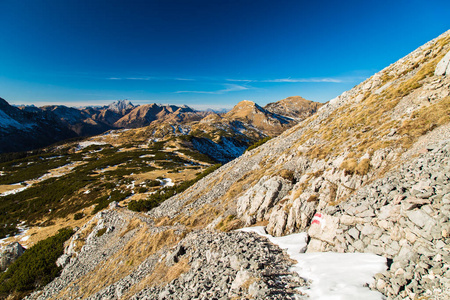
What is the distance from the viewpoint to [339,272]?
960 centimetres

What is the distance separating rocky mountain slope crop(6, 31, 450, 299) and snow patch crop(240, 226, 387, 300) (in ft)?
1.54

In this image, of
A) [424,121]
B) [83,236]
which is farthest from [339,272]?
[83,236]

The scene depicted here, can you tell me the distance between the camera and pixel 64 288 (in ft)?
78.1

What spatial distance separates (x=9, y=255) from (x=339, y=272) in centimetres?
5544

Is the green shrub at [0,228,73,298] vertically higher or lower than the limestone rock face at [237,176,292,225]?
lower

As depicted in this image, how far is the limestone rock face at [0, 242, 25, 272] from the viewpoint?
35312 mm

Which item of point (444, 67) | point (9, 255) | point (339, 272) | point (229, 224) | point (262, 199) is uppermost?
point (444, 67)

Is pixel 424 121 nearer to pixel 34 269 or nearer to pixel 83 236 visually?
pixel 83 236

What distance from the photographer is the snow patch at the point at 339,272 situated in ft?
26.9

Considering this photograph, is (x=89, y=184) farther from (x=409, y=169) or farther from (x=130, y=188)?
→ (x=409, y=169)

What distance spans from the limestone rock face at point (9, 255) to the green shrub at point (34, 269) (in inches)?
129

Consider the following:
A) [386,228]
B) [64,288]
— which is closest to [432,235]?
[386,228]

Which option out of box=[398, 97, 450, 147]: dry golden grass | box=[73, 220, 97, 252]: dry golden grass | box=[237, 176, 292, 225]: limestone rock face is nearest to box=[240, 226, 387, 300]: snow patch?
box=[237, 176, 292, 225]: limestone rock face

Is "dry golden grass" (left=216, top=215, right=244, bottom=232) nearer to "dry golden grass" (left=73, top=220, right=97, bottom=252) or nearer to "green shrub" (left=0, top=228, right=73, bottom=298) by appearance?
"dry golden grass" (left=73, top=220, right=97, bottom=252)
